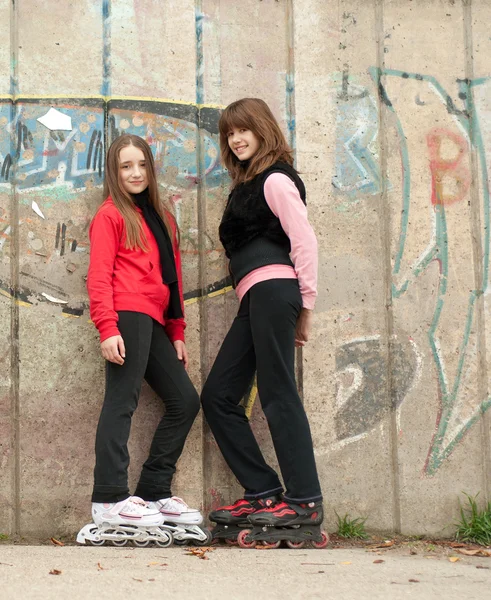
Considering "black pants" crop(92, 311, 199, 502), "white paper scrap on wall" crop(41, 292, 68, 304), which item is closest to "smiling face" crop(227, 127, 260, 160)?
"black pants" crop(92, 311, 199, 502)

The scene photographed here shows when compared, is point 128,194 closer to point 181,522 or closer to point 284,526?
point 181,522

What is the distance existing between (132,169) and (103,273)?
1.93ft

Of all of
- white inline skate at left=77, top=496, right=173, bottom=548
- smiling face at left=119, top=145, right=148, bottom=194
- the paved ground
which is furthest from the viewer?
smiling face at left=119, top=145, right=148, bottom=194

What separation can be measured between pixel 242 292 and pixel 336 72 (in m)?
1.38

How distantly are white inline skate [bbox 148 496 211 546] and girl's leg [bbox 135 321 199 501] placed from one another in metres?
0.07

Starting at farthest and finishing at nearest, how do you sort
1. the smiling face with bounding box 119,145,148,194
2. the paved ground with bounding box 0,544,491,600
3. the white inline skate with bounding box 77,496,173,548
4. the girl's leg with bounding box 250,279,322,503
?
the smiling face with bounding box 119,145,148,194, the girl's leg with bounding box 250,279,322,503, the white inline skate with bounding box 77,496,173,548, the paved ground with bounding box 0,544,491,600

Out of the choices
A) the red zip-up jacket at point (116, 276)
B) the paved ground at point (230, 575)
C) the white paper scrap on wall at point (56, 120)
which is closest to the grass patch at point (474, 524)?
the paved ground at point (230, 575)

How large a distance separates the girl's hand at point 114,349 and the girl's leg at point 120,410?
0.05 m

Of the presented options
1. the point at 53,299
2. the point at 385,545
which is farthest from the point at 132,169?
the point at 385,545

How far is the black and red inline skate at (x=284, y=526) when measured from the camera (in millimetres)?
4043

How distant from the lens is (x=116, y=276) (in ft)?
13.7

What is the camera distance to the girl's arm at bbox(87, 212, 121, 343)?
13.3ft

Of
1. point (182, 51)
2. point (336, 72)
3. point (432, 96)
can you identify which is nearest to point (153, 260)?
point (182, 51)

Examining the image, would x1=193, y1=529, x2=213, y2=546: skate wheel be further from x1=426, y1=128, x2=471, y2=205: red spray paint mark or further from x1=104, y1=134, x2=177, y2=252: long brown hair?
x1=426, y1=128, x2=471, y2=205: red spray paint mark
